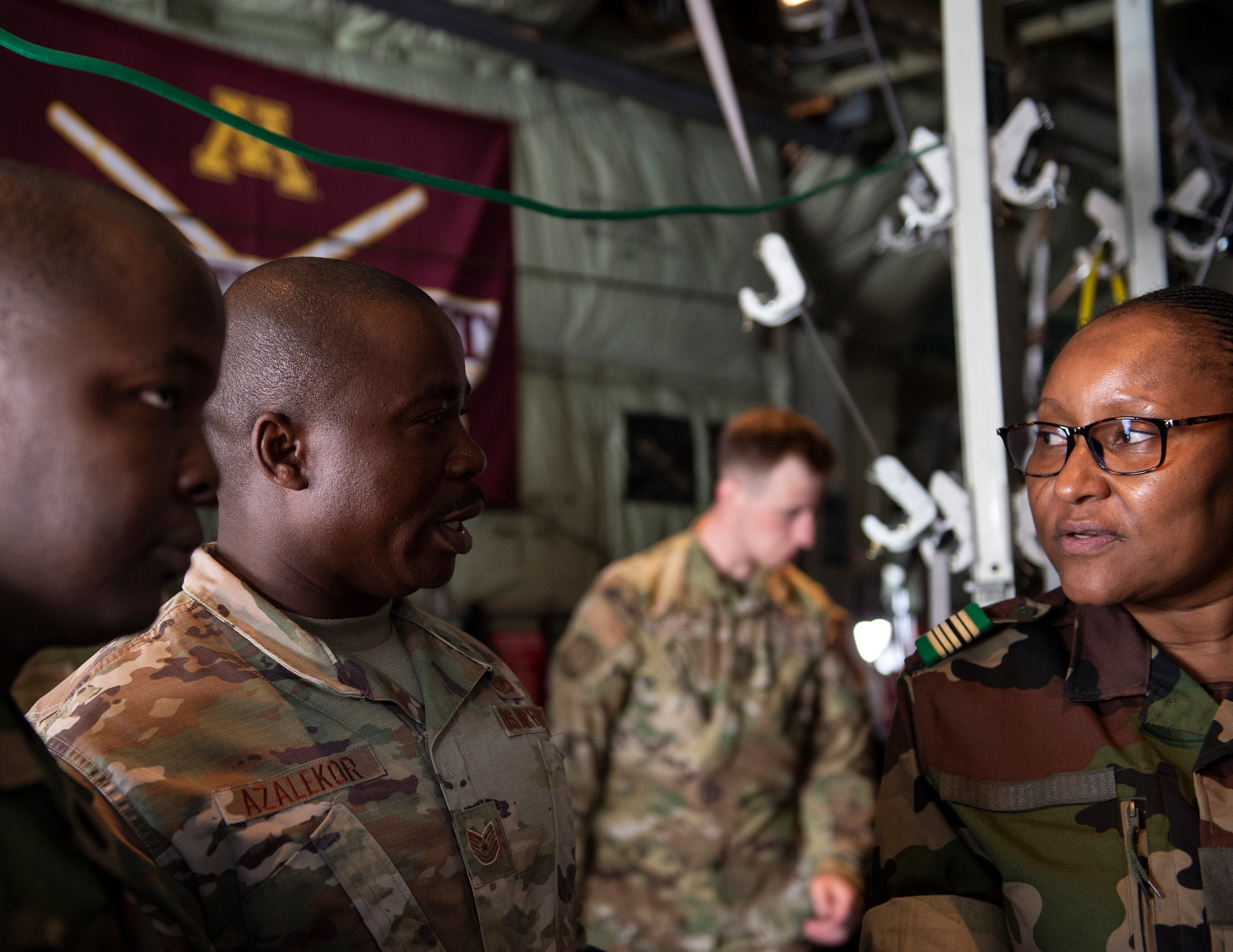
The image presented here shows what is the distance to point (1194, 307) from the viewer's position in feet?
4.21

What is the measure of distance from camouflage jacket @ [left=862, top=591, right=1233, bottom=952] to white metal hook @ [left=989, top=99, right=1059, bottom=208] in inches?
33.9

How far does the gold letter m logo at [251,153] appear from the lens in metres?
3.22

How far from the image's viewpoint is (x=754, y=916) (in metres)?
2.49

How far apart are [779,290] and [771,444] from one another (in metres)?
0.83

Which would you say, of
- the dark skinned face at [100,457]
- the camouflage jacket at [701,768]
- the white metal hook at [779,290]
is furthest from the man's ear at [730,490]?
the dark skinned face at [100,457]

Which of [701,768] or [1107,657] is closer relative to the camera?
[1107,657]

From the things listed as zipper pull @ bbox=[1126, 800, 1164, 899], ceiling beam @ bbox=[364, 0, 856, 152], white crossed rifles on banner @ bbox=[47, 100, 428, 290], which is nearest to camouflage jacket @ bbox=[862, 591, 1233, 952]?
zipper pull @ bbox=[1126, 800, 1164, 899]

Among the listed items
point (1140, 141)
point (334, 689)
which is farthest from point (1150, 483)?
point (1140, 141)

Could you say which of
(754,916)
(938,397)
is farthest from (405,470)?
(938,397)

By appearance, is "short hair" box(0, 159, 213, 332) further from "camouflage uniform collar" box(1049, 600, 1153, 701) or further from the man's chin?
"camouflage uniform collar" box(1049, 600, 1153, 701)

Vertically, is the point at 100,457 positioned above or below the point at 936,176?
below

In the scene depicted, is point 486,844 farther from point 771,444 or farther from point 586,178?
point 586,178

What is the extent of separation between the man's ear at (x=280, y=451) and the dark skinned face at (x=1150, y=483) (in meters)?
0.86

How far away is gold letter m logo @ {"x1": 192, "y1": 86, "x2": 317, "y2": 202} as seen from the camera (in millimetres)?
3221
